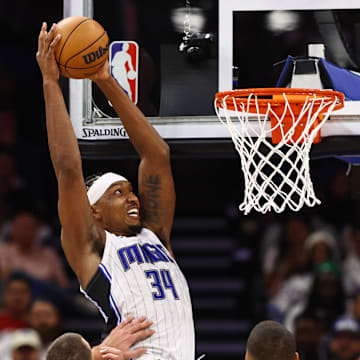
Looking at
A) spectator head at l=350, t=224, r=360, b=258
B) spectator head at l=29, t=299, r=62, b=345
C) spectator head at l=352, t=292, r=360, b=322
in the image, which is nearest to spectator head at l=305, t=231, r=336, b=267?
spectator head at l=350, t=224, r=360, b=258

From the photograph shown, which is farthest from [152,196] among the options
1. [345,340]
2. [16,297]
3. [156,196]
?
[345,340]

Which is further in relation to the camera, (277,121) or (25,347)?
(25,347)

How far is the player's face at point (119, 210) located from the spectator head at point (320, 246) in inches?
112

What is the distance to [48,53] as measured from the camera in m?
3.12

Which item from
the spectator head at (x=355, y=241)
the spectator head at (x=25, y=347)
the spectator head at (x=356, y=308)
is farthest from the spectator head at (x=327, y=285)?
the spectator head at (x=25, y=347)

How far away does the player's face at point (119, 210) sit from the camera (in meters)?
3.51

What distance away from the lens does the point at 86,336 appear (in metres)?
6.45

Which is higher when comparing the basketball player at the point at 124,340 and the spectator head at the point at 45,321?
the basketball player at the point at 124,340

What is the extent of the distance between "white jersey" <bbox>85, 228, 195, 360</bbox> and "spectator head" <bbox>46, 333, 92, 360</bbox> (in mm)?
455

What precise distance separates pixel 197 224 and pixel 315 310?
1834 millimetres

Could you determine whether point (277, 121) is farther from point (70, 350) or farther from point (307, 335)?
point (307, 335)

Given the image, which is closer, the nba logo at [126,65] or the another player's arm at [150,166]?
the another player's arm at [150,166]

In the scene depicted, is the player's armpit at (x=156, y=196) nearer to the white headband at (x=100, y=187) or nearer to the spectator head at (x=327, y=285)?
the white headband at (x=100, y=187)

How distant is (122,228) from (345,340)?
2.54 metres
